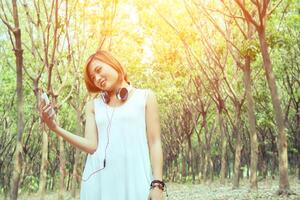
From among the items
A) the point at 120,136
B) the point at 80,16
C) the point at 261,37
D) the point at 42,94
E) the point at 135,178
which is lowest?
the point at 135,178

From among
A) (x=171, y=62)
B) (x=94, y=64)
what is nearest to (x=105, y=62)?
(x=94, y=64)

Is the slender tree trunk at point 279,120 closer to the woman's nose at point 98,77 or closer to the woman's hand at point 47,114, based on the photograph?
the woman's nose at point 98,77

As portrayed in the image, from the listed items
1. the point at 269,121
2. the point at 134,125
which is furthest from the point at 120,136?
the point at 269,121

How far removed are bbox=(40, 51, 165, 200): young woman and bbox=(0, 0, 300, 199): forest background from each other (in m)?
4.39

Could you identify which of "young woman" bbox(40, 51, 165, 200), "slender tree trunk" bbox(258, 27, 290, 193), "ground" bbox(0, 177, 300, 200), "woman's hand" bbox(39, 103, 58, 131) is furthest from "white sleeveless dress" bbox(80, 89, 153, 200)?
"slender tree trunk" bbox(258, 27, 290, 193)

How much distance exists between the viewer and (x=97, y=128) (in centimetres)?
341

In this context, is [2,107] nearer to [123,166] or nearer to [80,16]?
[80,16]

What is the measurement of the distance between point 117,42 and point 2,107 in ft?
37.6

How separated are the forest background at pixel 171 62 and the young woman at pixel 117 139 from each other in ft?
14.4

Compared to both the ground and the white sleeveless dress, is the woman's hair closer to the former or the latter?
the white sleeveless dress

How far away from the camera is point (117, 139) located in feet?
10.7

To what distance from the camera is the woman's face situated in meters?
3.40

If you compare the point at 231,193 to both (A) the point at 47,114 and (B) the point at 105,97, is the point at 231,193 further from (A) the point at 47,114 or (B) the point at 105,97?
(A) the point at 47,114

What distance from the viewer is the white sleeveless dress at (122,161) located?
324cm
